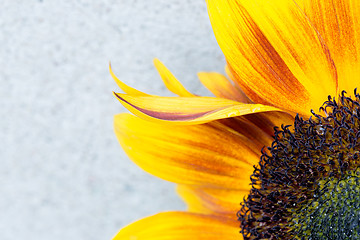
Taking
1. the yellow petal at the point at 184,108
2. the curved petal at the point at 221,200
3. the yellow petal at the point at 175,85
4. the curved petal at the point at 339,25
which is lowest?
the curved petal at the point at 221,200

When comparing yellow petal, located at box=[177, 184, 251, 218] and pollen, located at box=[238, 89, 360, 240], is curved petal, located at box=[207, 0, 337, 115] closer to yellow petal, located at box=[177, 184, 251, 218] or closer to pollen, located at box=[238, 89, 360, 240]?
pollen, located at box=[238, 89, 360, 240]

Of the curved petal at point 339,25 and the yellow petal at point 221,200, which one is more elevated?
the curved petal at point 339,25

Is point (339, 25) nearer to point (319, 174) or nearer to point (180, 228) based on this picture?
point (319, 174)

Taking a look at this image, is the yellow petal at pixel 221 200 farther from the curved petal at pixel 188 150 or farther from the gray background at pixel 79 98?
the gray background at pixel 79 98

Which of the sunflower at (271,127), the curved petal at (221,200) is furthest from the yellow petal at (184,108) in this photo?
the curved petal at (221,200)

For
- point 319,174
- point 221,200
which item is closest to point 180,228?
point 221,200

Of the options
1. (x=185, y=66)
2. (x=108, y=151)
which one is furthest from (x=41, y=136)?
(x=185, y=66)

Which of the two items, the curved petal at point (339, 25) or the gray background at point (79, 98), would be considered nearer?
the curved petal at point (339, 25)

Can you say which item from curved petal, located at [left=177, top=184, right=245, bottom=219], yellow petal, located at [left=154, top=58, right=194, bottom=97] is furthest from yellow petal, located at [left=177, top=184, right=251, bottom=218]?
yellow petal, located at [left=154, top=58, right=194, bottom=97]
